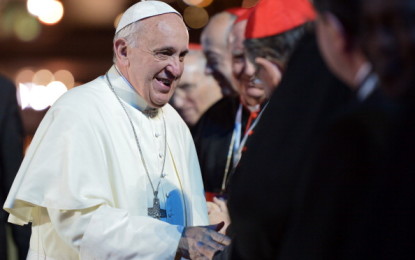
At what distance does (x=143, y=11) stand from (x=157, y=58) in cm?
30

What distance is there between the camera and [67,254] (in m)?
3.51

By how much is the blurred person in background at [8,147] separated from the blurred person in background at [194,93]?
270 centimetres

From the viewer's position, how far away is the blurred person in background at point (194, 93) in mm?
7105

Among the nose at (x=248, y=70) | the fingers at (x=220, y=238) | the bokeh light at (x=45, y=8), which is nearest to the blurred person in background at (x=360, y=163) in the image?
the fingers at (x=220, y=238)

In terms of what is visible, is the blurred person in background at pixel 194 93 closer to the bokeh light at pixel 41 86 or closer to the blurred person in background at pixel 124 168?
the blurred person in background at pixel 124 168

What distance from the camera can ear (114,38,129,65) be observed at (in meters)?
3.87

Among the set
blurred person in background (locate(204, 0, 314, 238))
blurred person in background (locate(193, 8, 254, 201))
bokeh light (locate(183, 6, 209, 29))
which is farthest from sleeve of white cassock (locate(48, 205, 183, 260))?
bokeh light (locate(183, 6, 209, 29))

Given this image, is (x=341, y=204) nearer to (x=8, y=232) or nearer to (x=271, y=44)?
(x=271, y=44)

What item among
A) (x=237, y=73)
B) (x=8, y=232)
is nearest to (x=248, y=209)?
(x=8, y=232)

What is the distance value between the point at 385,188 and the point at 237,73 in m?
3.35

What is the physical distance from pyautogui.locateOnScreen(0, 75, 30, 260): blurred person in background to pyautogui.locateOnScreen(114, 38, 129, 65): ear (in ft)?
3.13

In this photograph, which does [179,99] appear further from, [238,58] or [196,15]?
[196,15]

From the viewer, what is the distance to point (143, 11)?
3.93 meters

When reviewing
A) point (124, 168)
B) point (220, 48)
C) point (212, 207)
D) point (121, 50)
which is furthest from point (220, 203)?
point (220, 48)
